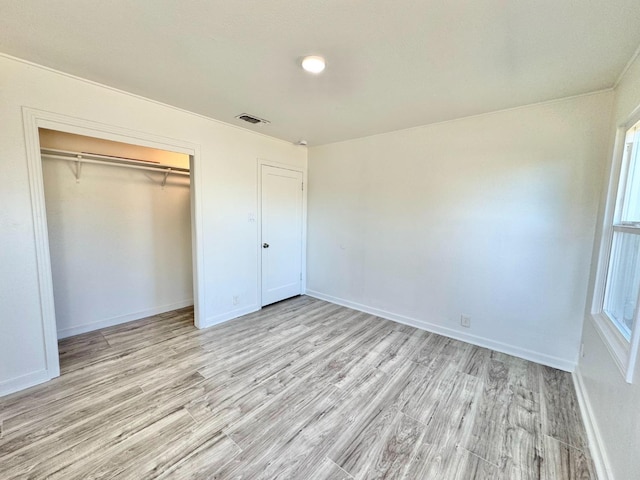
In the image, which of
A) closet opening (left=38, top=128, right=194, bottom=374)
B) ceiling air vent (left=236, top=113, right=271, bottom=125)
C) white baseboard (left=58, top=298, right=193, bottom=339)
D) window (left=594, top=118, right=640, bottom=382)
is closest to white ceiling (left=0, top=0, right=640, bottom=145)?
ceiling air vent (left=236, top=113, right=271, bottom=125)

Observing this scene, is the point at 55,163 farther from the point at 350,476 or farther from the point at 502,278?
the point at 502,278

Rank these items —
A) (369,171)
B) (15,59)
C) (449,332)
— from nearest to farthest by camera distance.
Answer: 1. (15,59)
2. (449,332)
3. (369,171)

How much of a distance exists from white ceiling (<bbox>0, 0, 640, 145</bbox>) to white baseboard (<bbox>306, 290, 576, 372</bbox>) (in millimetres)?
2431

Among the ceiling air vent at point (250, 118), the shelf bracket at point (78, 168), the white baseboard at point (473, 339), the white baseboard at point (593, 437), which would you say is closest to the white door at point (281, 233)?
the ceiling air vent at point (250, 118)

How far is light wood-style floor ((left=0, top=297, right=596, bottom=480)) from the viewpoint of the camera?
154cm

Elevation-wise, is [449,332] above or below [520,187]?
below

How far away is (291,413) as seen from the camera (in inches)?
75.9

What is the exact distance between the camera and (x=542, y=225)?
2.52 metres

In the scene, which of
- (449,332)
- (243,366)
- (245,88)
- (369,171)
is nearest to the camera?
(245,88)

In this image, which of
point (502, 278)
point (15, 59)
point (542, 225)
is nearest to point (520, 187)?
point (542, 225)

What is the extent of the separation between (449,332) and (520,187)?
69.5 inches

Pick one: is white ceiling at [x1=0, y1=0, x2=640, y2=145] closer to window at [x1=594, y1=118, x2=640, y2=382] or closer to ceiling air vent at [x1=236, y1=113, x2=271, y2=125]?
ceiling air vent at [x1=236, y1=113, x2=271, y2=125]

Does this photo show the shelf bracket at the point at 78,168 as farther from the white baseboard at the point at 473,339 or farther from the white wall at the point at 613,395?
the white wall at the point at 613,395

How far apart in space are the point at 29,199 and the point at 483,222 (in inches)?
163
